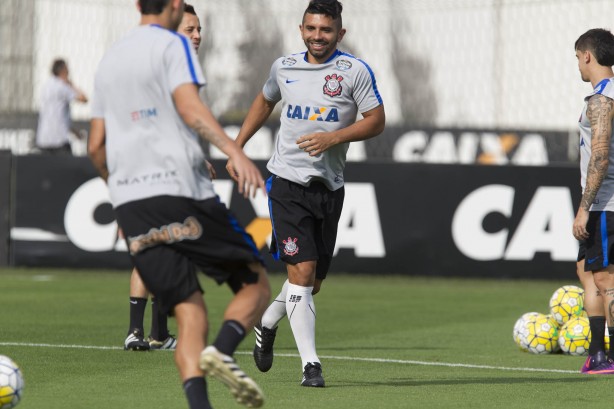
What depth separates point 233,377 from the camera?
5570 mm

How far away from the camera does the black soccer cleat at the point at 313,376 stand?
7.74 meters

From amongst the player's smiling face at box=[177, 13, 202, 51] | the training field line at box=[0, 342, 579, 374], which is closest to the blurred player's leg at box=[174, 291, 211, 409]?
the training field line at box=[0, 342, 579, 374]

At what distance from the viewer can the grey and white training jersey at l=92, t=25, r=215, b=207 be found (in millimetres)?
5777

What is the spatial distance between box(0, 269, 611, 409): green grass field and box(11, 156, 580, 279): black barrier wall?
0.50 meters

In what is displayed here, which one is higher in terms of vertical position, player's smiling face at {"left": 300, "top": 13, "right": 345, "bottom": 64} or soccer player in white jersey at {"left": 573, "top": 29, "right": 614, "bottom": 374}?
player's smiling face at {"left": 300, "top": 13, "right": 345, "bottom": 64}

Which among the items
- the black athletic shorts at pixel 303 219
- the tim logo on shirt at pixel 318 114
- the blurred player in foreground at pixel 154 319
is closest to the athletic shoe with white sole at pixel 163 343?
the blurred player in foreground at pixel 154 319

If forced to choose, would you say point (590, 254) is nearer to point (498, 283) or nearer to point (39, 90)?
point (498, 283)

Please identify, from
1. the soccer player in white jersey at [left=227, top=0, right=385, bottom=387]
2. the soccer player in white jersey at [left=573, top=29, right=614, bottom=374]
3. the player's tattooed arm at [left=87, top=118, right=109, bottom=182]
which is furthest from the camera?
the soccer player in white jersey at [left=573, top=29, right=614, bottom=374]

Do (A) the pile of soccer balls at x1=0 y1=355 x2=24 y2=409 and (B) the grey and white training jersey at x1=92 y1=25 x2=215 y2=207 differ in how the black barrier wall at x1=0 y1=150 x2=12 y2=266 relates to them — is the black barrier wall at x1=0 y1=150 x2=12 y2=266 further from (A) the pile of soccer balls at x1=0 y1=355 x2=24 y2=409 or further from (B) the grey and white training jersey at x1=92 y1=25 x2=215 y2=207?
(B) the grey and white training jersey at x1=92 y1=25 x2=215 y2=207

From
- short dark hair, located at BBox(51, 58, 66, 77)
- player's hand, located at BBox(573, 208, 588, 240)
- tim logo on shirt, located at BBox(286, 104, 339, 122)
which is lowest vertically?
player's hand, located at BBox(573, 208, 588, 240)

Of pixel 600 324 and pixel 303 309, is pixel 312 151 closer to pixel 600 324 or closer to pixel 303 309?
pixel 303 309

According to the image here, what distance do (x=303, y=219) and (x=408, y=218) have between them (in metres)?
8.17

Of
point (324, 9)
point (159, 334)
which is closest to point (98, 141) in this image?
point (324, 9)

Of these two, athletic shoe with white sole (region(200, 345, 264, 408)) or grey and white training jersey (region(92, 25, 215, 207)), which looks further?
Result: grey and white training jersey (region(92, 25, 215, 207))
